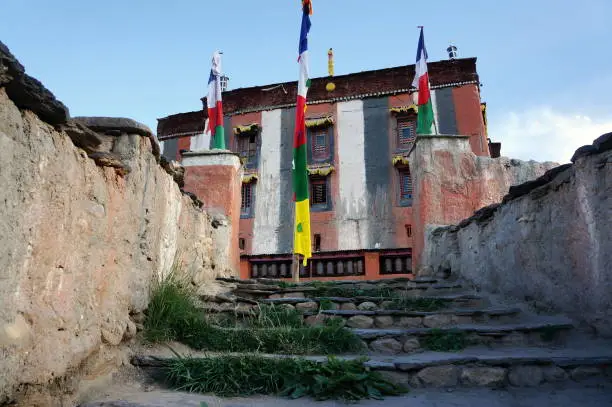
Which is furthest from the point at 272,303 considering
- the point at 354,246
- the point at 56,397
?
the point at 354,246

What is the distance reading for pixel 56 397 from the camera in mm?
2367

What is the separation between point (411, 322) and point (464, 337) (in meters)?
0.60

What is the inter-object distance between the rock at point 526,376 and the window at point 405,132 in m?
14.5

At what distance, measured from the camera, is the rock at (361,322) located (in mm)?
4258

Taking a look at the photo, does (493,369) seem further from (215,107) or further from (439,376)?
(215,107)

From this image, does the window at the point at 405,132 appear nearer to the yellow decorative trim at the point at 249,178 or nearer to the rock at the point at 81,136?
the yellow decorative trim at the point at 249,178

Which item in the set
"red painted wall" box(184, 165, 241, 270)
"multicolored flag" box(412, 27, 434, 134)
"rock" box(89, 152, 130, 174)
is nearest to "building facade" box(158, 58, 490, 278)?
"multicolored flag" box(412, 27, 434, 134)

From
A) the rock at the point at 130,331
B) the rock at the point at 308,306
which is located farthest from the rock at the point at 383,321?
the rock at the point at 130,331

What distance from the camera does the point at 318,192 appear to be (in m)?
17.7

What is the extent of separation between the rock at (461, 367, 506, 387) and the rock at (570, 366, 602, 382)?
1.56 ft

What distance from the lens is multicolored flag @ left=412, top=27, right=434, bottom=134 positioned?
9562 millimetres

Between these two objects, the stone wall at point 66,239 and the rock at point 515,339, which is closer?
the stone wall at point 66,239

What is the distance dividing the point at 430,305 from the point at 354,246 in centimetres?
1164

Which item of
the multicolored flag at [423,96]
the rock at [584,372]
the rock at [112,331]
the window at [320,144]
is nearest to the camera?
the rock at [112,331]
